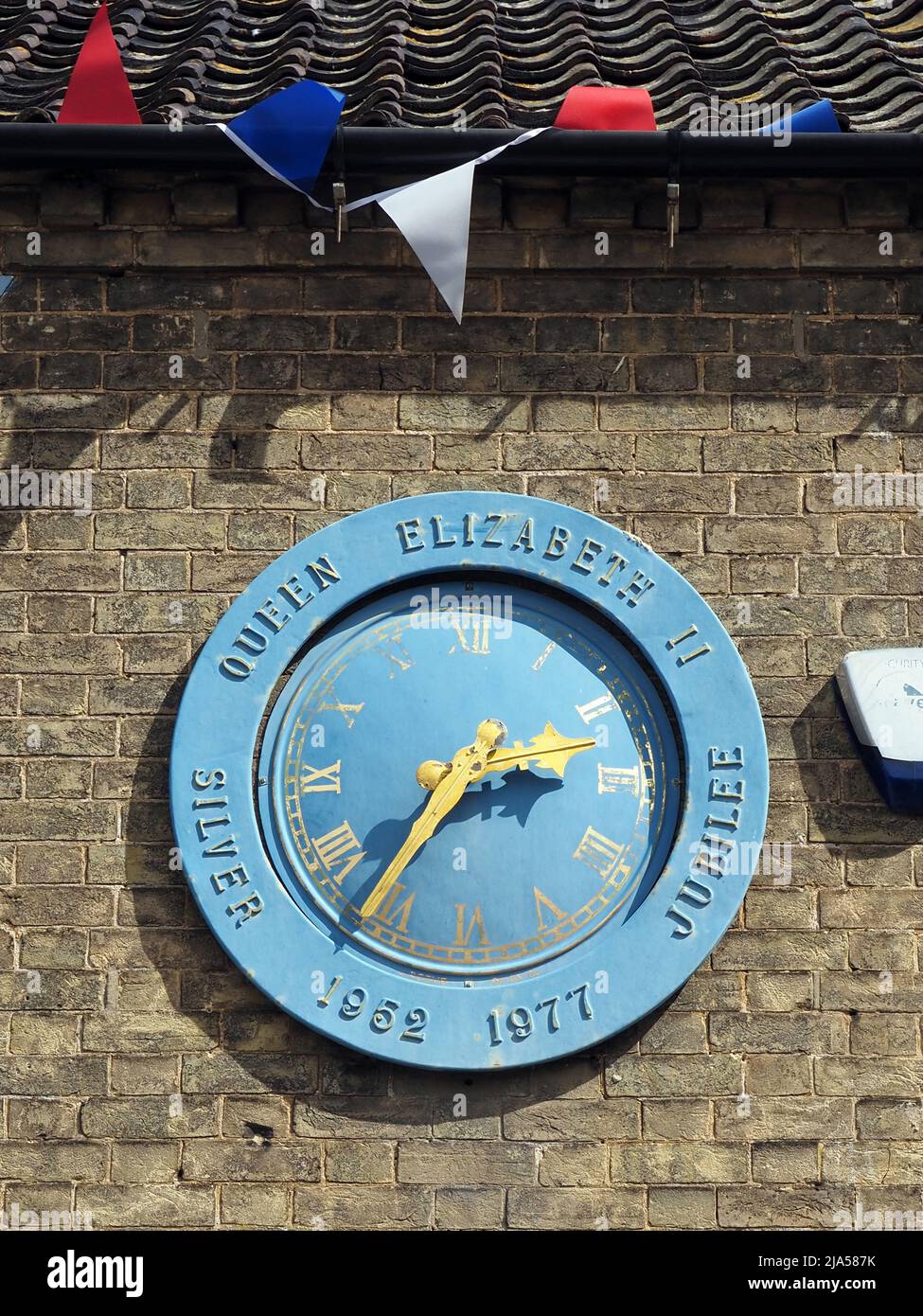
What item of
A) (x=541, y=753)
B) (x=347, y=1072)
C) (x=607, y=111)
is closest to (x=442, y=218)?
(x=607, y=111)

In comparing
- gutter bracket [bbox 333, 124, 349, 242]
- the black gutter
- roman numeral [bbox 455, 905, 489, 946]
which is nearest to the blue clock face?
roman numeral [bbox 455, 905, 489, 946]

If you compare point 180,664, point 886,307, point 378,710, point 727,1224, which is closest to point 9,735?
point 180,664

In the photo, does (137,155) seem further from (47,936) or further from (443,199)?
(47,936)

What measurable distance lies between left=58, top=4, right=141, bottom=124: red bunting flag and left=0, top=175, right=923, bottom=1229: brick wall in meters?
0.27

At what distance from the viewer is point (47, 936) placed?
5.79m

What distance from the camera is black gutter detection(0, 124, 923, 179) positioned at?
5984 mm

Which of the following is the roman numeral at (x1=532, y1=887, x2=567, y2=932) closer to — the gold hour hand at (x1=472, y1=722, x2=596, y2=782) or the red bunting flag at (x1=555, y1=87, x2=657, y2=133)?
the gold hour hand at (x1=472, y1=722, x2=596, y2=782)

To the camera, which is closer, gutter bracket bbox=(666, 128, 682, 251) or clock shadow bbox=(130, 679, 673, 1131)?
clock shadow bbox=(130, 679, 673, 1131)

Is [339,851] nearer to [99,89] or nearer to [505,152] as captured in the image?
[505,152]

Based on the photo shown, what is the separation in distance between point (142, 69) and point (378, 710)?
2.92 metres

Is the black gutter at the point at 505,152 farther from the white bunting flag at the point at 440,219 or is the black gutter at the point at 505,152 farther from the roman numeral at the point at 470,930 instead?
the roman numeral at the point at 470,930

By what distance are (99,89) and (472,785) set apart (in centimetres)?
277

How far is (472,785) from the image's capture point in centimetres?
574
